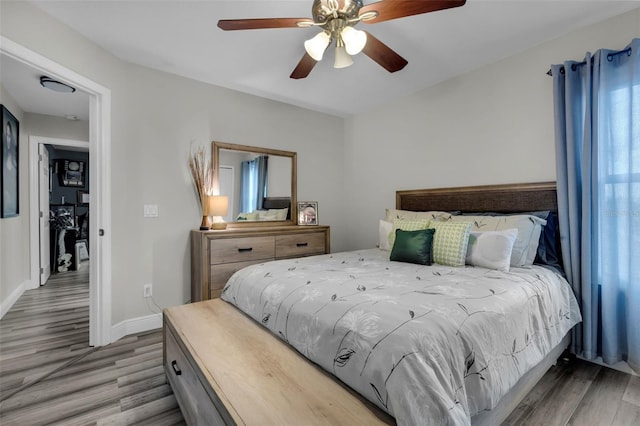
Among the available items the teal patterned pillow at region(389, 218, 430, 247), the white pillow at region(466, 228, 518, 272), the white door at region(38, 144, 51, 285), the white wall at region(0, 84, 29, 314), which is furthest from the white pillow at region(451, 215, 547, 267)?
the white door at region(38, 144, 51, 285)

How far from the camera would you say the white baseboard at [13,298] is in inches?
120

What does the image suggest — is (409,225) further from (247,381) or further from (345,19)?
(247,381)

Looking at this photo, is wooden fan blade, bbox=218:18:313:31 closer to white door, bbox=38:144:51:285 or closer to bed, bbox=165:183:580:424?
bed, bbox=165:183:580:424

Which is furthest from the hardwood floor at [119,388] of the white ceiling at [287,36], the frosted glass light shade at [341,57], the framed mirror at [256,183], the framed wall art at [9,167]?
the white ceiling at [287,36]

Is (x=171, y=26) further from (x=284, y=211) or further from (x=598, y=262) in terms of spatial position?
(x=598, y=262)

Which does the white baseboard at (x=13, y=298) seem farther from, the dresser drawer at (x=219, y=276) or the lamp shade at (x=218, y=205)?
the lamp shade at (x=218, y=205)

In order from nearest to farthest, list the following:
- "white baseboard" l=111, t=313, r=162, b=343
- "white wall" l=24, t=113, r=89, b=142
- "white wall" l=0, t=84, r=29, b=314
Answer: "white baseboard" l=111, t=313, r=162, b=343
"white wall" l=0, t=84, r=29, b=314
"white wall" l=24, t=113, r=89, b=142

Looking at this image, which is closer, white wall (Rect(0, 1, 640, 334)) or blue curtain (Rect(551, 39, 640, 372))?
blue curtain (Rect(551, 39, 640, 372))

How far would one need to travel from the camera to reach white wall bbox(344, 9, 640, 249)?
2.37 meters

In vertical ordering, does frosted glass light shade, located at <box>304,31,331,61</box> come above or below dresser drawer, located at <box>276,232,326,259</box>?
above

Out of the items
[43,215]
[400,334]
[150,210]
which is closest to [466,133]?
[400,334]

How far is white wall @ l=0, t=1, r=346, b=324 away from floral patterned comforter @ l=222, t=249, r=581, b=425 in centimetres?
125

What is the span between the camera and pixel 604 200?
6.57ft

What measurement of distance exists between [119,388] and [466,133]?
11.4ft
